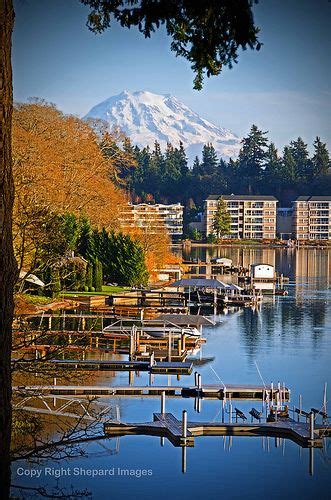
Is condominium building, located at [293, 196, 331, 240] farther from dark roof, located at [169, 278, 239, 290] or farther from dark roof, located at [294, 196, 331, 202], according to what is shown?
dark roof, located at [169, 278, 239, 290]

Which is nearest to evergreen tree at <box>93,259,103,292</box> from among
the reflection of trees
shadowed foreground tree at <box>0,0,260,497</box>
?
the reflection of trees

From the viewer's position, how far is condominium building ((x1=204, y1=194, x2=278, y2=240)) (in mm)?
121562

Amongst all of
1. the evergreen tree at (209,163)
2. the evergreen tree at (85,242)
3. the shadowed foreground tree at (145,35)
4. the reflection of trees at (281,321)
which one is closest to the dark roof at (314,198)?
the evergreen tree at (209,163)

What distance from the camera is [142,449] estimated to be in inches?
504

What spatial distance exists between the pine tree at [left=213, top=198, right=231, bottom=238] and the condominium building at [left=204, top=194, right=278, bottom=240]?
20.2 ft

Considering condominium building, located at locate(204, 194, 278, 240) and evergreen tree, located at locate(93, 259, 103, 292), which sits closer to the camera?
evergreen tree, located at locate(93, 259, 103, 292)

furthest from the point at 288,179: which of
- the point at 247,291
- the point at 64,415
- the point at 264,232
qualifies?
the point at 64,415

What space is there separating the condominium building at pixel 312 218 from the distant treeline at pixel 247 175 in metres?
7.45

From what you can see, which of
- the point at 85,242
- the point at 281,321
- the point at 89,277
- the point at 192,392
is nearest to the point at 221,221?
the point at 85,242

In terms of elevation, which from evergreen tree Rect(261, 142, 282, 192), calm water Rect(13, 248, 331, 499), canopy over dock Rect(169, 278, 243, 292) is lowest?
calm water Rect(13, 248, 331, 499)

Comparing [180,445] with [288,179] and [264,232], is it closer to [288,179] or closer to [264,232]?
[264,232]

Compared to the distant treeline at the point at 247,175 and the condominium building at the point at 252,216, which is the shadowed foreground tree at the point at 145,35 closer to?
the condominium building at the point at 252,216

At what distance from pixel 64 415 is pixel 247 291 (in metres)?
29.9

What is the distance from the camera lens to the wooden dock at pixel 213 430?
13.0 meters
